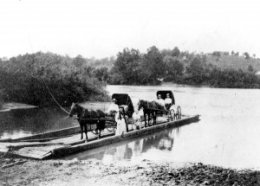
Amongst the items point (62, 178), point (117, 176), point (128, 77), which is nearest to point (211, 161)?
point (117, 176)

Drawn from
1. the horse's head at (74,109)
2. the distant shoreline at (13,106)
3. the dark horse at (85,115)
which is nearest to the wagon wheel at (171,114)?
the dark horse at (85,115)

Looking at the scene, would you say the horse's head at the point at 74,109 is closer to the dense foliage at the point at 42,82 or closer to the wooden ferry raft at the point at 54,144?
the wooden ferry raft at the point at 54,144

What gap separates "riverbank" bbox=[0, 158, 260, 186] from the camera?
356 inches

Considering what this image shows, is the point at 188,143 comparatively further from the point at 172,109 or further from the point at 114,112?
the point at 172,109

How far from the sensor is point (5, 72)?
33000mm

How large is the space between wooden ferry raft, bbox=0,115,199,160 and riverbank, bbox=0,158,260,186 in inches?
27.5

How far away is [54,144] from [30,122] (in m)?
10.9

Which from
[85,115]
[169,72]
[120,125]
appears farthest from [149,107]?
[169,72]

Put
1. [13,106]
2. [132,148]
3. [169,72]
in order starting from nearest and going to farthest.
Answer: [132,148] < [13,106] < [169,72]

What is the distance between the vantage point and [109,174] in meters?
9.84

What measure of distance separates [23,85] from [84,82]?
24.1 feet

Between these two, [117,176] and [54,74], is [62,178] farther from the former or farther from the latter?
[54,74]

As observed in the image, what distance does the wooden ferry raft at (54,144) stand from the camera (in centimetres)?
1190

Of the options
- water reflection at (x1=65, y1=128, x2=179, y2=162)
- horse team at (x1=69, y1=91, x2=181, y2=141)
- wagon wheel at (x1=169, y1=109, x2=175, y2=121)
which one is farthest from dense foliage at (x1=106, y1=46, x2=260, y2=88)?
water reflection at (x1=65, y1=128, x2=179, y2=162)
